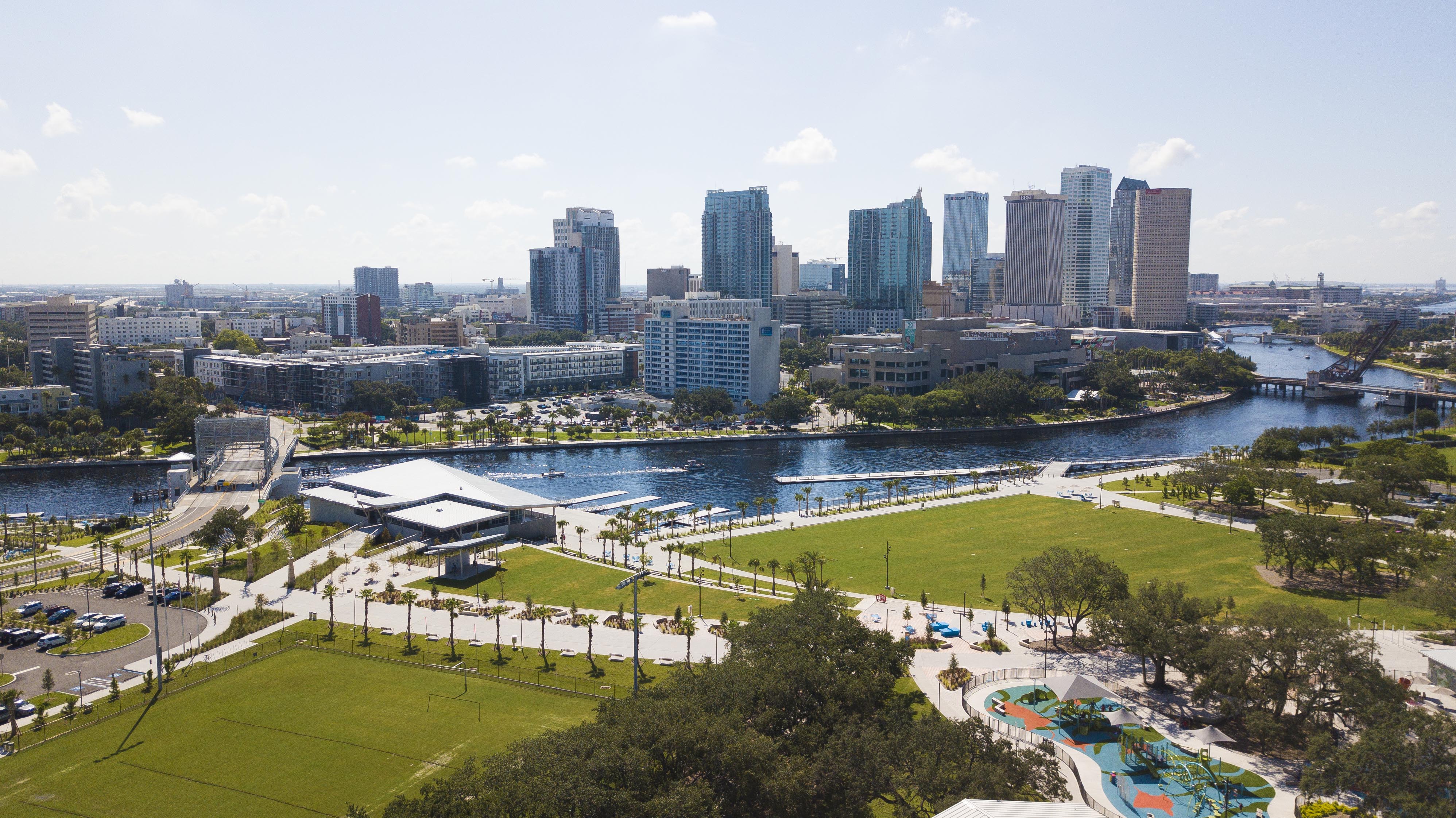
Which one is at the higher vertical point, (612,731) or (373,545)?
(612,731)

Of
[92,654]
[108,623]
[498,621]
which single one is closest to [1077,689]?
[498,621]

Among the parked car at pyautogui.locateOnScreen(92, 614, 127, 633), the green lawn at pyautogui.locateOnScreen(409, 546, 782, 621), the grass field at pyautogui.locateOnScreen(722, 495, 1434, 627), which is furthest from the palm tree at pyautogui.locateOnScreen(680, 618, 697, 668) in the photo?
the parked car at pyautogui.locateOnScreen(92, 614, 127, 633)

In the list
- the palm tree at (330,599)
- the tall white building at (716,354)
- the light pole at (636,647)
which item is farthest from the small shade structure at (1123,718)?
the tall white building at (716,354)

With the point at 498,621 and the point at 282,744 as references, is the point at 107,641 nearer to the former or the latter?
the point at 282,744

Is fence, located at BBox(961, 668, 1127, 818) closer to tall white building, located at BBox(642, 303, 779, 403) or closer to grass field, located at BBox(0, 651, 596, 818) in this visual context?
grass field, located at BBox(0, 651, 596, 818)

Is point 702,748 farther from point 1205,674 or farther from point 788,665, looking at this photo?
point 1205,674

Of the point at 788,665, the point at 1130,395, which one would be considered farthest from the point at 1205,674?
the point at 1130,395

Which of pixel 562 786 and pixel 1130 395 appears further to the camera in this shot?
pixel 1130 395
